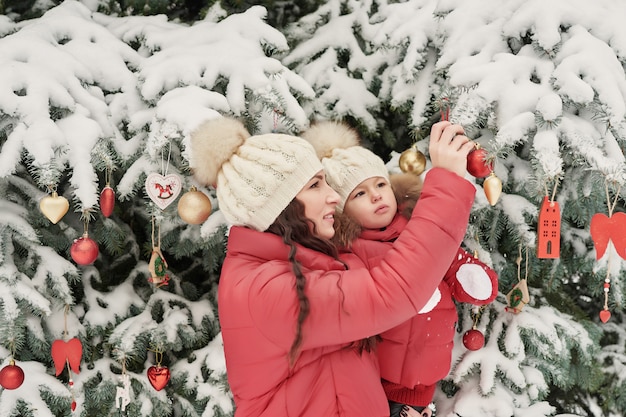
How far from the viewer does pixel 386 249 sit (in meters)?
2.20

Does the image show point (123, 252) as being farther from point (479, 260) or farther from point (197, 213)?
point (479, 260)

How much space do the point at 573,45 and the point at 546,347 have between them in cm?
133

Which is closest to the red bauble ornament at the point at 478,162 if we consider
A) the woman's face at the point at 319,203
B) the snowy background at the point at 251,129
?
the snowy background at the point at 251,129

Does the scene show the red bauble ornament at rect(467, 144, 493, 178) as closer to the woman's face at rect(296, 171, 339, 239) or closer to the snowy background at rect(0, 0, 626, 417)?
the snowy background at rect(0, 0, 626, 417)

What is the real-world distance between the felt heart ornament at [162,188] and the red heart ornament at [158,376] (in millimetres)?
863

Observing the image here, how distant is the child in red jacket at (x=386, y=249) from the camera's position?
2254mm

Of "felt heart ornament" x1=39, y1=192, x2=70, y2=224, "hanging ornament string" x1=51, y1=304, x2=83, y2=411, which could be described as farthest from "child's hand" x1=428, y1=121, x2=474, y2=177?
"hanging ornament string" x1=51, y1=304, x2=83, y2=411

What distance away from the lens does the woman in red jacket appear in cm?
181

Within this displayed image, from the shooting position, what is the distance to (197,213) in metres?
2.39

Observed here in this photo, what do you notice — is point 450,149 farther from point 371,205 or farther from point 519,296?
point 519,296

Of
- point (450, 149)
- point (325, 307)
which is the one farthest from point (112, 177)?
point (450, 149)

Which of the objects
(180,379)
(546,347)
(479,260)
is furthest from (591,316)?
(180,379)

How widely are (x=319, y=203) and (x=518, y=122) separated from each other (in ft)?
2.56

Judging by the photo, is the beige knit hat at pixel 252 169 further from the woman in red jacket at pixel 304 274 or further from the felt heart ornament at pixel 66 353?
the felt heart ornament at pixel 66 353
